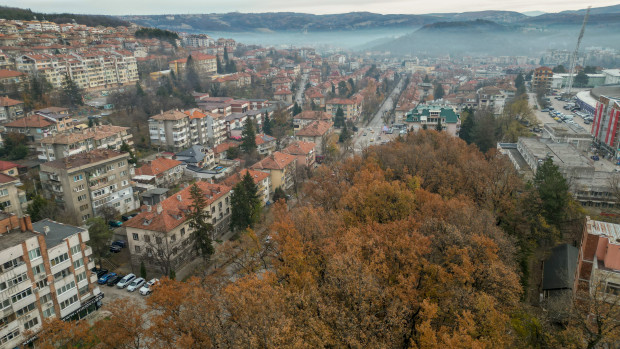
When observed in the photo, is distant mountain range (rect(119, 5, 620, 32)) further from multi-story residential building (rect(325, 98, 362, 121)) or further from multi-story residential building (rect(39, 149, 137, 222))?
multi-story residential building (rect(39, 149, 137, 222))

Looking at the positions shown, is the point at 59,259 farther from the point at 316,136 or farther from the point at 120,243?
the point at 316,136


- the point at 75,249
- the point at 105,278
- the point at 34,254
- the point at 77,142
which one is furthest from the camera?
the point at 77,142

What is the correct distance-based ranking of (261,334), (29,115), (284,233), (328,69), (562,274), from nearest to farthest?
(261,334), (284,233), (562,274), (29,115), (328,69)

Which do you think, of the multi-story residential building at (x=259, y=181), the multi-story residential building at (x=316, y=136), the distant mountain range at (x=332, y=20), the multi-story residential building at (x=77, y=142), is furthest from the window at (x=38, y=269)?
the distant mountain range at (x=332, y=20)

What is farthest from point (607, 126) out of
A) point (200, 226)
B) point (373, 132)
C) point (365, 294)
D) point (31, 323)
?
point (31, 323)

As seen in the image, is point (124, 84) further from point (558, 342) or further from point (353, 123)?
point (558, 342)

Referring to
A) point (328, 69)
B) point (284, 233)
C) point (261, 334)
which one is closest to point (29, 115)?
point (284, 233)

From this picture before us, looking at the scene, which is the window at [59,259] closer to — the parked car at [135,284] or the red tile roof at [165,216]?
the parked car at [135,284]
